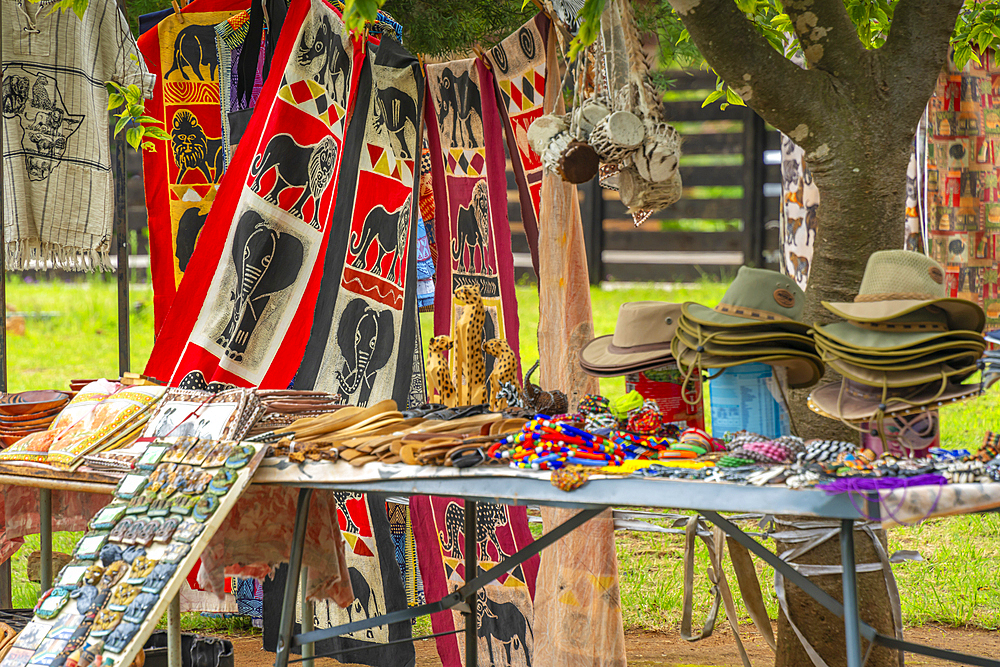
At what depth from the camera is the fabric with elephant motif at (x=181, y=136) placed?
3.24 m

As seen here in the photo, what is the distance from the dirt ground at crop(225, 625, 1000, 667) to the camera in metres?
3.28

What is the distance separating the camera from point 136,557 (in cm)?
186

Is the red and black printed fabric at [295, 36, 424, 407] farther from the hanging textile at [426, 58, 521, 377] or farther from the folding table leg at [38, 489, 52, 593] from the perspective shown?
the folding table leg at [38, 489, 52, 593]

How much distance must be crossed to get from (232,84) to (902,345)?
2516mm

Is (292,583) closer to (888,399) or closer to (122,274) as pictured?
(888,399)

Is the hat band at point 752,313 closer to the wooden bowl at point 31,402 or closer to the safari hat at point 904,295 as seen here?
the safari hat at point 904,295

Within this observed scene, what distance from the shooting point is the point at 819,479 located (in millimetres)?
1490

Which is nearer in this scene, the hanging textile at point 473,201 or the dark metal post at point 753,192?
the hanging textile at point 473,201

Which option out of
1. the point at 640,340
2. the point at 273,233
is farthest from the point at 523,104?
the point at 640,340

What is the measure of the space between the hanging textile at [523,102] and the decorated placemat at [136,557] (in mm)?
1351

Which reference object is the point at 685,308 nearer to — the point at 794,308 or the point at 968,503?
the point at 794,308

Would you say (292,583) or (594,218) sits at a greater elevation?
(594,218)

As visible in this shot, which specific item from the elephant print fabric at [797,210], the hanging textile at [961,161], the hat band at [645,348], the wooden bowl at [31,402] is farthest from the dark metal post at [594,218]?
the hat band at [645,348]

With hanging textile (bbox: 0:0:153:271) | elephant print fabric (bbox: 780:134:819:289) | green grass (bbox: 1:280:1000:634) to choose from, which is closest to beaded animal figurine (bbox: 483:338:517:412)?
hanging textile (bbox: 0:0:153:271)
